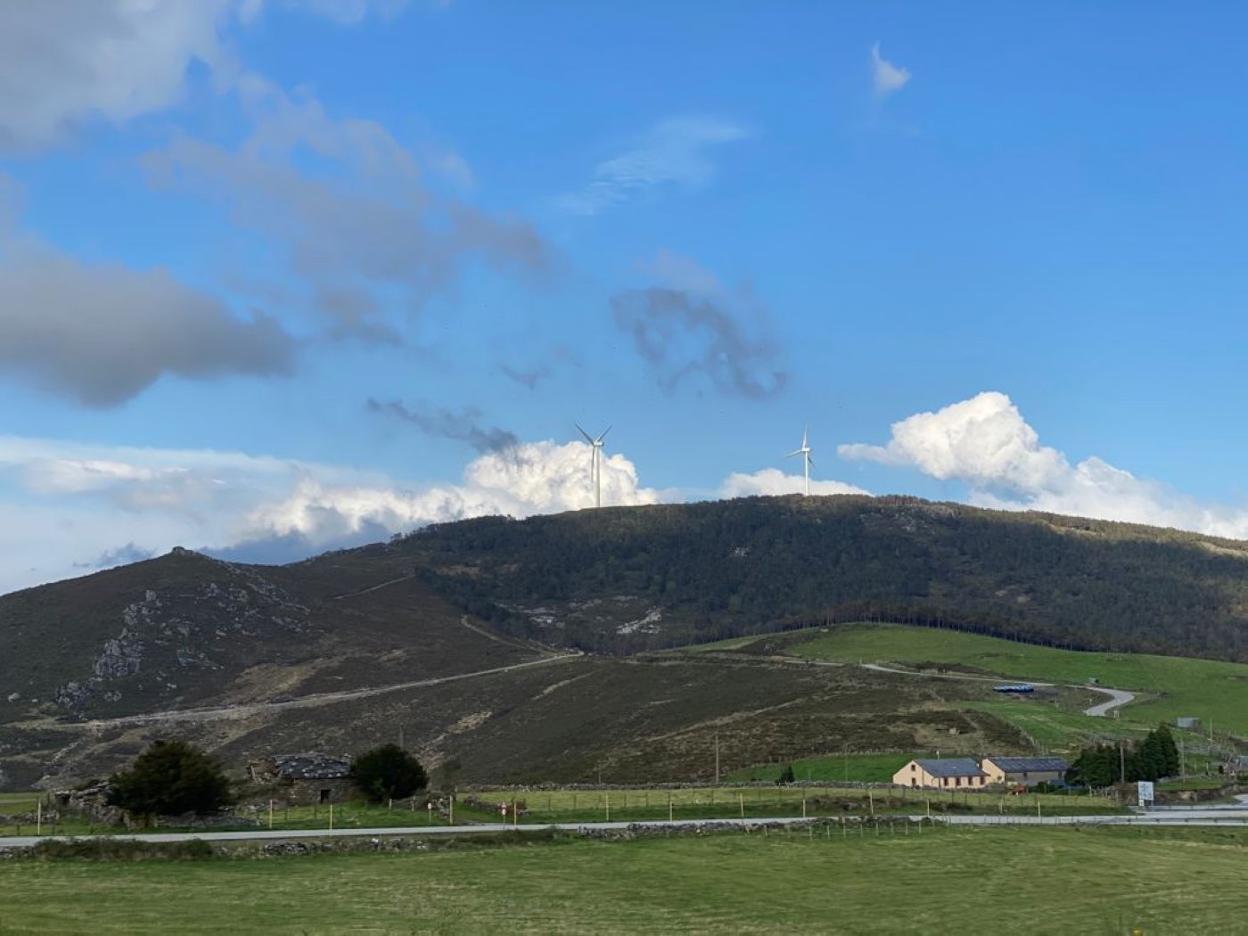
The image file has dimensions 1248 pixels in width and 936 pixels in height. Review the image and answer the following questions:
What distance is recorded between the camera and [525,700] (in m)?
192

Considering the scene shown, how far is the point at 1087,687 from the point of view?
570 ft

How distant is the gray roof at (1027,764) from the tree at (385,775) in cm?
5487

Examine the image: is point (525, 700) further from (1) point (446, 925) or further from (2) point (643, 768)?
(1) point (446, 925)

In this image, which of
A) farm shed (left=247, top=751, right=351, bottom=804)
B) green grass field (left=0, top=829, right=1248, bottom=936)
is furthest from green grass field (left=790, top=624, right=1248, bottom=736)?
green grass field (left=0, top=829, right=1248, bottom=936)

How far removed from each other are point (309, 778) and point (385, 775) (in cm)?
981

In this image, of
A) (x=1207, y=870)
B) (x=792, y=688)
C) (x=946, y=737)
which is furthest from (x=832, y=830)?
(x=792, y=688)

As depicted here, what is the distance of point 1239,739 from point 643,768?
64468 millimetres

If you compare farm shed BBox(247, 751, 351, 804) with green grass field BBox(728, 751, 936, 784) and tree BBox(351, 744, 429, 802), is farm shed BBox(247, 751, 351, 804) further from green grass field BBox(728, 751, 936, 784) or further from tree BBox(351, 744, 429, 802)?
green grass field BBox(728, 751, 936, 784)

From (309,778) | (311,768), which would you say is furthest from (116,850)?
(311,768)

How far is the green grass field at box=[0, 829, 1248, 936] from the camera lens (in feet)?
106

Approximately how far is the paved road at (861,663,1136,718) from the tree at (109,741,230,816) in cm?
11409

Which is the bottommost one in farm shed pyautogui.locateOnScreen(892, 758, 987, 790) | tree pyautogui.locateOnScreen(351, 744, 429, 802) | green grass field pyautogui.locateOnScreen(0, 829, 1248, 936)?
farm shed pyautogui.locateOnScreen(892, 758, 987, 790)

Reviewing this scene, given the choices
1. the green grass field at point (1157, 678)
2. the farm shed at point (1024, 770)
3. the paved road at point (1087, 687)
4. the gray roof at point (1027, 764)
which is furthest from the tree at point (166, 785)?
the green grass field at point (1157, 678)

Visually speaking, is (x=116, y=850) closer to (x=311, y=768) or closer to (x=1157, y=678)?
(x=311, y=768)
